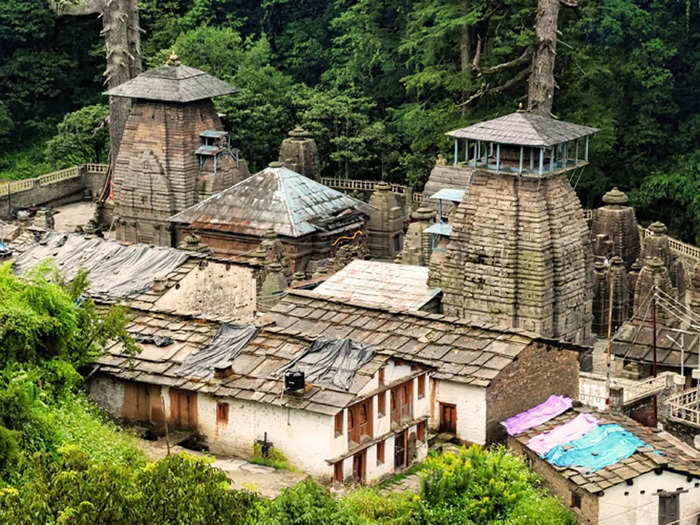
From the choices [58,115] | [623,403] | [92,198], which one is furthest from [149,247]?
[58,115]

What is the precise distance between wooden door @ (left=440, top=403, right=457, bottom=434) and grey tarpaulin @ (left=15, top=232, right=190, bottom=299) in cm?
1222

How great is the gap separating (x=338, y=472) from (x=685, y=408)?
1264 cm

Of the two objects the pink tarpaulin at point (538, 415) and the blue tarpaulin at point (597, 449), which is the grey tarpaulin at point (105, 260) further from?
the blue tarpaulin at point (597, 449)

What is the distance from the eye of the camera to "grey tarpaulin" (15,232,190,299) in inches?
2186

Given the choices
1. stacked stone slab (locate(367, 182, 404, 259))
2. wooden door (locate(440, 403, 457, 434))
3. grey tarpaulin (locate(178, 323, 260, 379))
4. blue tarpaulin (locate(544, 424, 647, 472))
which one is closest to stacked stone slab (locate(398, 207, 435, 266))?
stacked stone slab (locate(367, 182, 404, 259))

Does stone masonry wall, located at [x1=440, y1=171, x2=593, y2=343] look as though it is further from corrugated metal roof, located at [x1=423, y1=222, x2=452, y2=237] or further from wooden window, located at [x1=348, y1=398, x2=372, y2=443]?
wooden window, located at [x1=348, y1=398, x2=372, y2=443]

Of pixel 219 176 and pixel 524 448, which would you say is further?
pixel 219 176

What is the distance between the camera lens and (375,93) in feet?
305

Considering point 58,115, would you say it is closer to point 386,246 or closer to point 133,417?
point 386,246

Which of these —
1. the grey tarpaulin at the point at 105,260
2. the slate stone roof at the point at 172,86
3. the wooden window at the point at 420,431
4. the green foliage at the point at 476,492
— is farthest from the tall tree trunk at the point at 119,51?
the green foliage at the point at 476,492

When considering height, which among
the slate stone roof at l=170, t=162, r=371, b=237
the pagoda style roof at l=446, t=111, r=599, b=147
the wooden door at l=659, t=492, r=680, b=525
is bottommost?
the wooden door at l=659, t=492, r=680, b=525

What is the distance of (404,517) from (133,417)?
9.70m

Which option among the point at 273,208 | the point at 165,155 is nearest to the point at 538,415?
the point at 273,208

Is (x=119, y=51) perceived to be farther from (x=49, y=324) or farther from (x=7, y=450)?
(x=7, y=450)
